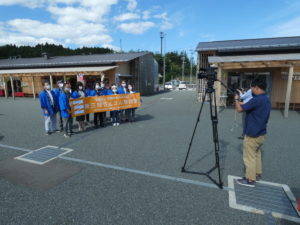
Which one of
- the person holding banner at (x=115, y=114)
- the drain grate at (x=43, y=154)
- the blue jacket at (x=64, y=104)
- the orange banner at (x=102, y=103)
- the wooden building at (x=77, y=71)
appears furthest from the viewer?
the wooden building at (x=77, y=71)

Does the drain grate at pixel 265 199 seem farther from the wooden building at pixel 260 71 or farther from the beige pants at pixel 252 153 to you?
the wooden building at pixel 260 71

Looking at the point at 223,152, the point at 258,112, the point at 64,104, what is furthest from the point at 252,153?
the point at 64,104

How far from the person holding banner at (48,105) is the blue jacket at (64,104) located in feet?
2.00

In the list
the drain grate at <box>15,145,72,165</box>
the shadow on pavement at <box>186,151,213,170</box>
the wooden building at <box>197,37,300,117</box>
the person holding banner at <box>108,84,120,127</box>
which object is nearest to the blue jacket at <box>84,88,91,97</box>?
the person holding banner at <box>108,84,120,127</box>

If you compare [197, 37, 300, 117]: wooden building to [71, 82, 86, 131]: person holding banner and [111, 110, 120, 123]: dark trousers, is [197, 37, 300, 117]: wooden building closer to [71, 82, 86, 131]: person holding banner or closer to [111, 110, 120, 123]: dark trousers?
[111, 110, 120, 123]: dark trousers

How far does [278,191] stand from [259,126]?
1.23 metres

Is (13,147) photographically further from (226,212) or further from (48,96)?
(226,212)

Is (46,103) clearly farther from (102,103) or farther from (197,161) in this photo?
(197,161)

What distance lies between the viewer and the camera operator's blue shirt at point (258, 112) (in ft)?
9.36

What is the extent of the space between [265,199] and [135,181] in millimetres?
2212

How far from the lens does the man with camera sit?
2861 mm

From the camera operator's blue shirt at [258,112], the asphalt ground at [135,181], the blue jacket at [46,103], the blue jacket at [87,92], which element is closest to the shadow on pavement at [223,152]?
the asphalt ground at [135,181]

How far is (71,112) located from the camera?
614 centimetres

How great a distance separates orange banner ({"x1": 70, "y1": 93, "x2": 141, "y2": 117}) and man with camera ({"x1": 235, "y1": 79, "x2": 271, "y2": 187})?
17.6ft
